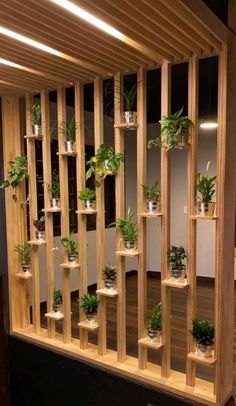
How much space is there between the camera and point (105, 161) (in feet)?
8.50

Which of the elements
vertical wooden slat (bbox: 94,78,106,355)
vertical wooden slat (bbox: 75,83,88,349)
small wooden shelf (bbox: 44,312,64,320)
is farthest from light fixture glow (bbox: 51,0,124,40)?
small wooden shelf (bbox: 44,312,64,320)

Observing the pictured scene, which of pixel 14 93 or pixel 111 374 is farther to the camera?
pixel 14 93

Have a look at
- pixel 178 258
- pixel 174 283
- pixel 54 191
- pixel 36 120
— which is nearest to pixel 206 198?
pixel 178 258

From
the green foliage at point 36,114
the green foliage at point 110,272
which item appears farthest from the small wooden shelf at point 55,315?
the green foliage at point 36,114

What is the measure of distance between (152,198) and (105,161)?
0.46 metres

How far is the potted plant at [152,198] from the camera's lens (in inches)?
95.5

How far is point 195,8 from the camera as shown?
1.68 meters

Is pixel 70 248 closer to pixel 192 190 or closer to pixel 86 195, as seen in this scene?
pixel 86 195

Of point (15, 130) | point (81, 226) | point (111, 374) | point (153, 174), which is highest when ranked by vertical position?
point (15, 130)

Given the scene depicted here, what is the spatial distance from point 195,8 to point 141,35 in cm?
31

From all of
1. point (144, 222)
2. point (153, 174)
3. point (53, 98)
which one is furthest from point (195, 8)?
point (153, 174)

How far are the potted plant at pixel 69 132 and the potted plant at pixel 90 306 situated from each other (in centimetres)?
120

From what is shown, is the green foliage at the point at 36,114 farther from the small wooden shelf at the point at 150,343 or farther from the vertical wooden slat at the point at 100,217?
the small wooden shelf at the point at 150,343

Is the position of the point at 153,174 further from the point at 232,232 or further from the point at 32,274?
the point at 232,232
